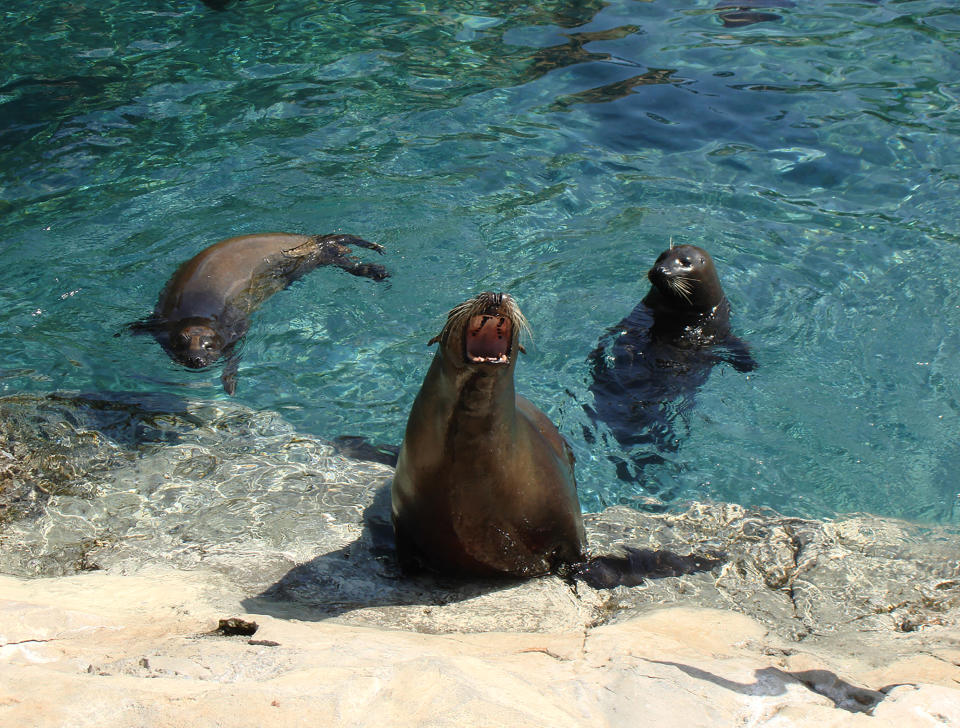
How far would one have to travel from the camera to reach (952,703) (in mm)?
2344

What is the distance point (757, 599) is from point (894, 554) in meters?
0.80

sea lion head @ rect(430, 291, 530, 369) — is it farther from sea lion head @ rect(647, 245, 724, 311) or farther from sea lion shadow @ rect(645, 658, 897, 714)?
sea lion head @ rect(647, 245, 724, 311)

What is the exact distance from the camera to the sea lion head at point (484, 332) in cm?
325

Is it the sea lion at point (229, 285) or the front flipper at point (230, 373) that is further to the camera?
the sea lion at point (229, 285)

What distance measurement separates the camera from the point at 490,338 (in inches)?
134

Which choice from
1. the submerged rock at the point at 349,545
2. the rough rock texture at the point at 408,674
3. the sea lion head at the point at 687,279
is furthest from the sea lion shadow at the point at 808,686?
the sea lion head at the point at 687,279

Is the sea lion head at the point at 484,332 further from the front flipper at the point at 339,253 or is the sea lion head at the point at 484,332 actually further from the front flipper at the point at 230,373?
the front flipper at the point at 339,253

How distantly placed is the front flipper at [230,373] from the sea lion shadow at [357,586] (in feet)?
6.65

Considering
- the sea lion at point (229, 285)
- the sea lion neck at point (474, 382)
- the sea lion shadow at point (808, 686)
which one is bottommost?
the sea lion at point (229, 285)

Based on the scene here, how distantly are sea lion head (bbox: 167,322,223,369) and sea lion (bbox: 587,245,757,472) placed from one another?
2359 millimetres

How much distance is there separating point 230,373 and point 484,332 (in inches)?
114

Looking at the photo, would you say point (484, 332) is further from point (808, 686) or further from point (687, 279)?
point (687, 279)

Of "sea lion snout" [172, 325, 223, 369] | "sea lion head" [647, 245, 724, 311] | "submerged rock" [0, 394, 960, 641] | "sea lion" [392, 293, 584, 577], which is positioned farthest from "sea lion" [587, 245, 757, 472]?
"sea lion snout" [172, 325, 223, 369]

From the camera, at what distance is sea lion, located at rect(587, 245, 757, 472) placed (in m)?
5.55
